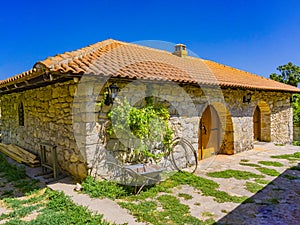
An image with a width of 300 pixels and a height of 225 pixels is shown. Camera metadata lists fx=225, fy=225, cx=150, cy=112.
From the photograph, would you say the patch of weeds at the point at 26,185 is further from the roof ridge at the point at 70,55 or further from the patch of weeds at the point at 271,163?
the patch of weeds at the point at 271,163

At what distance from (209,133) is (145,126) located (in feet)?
12.7

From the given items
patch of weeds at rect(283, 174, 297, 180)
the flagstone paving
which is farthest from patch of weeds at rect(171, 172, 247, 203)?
patch of weeds at rect(283, 174, 297, 180)

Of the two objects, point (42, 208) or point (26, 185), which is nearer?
point (42, 208)

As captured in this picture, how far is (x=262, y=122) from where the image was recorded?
1130 centimetres

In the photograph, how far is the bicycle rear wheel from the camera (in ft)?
20.8

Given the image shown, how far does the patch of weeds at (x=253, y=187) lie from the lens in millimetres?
4758

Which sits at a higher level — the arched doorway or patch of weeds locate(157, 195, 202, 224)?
the arched doorway

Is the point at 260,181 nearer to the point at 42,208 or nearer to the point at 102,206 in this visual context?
the point at 102,206

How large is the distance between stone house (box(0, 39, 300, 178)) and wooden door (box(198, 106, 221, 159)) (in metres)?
0.04

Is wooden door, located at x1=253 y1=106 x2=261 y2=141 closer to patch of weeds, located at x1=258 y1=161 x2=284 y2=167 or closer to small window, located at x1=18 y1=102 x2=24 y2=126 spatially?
patch of weeds, located at x1=258 y1=161 x2=284 y2=167

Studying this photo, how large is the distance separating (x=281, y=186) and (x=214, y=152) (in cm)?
366

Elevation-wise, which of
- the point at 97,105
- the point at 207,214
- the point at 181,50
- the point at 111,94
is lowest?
the point at 207,214

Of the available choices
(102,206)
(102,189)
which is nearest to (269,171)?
(102,189)

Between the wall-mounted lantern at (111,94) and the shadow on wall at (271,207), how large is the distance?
3053 mm
